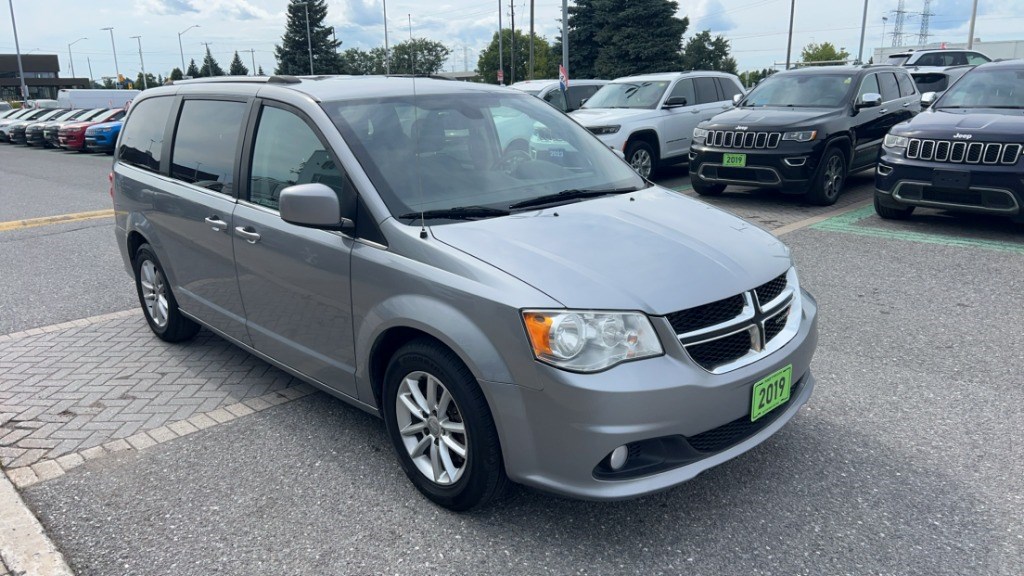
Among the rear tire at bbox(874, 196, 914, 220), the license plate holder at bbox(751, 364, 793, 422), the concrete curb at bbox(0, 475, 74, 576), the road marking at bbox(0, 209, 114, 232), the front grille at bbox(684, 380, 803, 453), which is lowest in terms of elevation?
the road marking at bbox(0, 209, 114, 232)

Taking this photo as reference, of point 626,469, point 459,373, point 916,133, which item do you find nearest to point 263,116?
point 459,373

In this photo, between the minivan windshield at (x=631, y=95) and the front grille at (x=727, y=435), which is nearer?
the front grille at (x=727, y=435)

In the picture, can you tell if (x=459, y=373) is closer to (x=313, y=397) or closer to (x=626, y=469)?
(x=626, y=469)

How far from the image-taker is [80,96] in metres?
42.4

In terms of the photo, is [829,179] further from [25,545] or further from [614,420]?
[25,545]

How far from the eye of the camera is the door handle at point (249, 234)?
383 cm

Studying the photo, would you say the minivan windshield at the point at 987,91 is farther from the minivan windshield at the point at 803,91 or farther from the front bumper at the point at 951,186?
the minivan windshield at the point at 803,91

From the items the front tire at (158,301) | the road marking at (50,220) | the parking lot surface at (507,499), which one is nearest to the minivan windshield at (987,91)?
the parking lot surface at (507,499)

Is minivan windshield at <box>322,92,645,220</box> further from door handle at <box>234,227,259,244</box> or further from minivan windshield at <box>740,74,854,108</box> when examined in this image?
minivan windshield at <box>740,74,854,108</box>

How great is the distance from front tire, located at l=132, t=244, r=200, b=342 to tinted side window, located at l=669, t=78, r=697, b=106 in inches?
372

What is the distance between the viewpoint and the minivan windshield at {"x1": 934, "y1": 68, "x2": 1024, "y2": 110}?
8.34 m

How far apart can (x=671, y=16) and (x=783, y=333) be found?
47925mm

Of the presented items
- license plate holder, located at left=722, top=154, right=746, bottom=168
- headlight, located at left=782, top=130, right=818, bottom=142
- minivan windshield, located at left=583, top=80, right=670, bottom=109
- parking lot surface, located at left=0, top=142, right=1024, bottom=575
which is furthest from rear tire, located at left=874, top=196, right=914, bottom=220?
minivan windshield, located at left=583, top=80, right=670, bottom=109

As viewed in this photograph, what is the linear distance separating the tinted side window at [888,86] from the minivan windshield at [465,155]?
837cm
